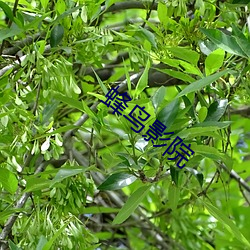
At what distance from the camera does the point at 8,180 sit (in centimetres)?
83

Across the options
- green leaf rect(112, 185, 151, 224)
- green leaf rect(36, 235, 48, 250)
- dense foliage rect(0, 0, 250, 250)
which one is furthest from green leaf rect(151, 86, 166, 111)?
green leaf rect(36, 235, 48, 250)

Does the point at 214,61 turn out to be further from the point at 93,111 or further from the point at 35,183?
the point at 35,183

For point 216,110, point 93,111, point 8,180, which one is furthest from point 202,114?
point 8,180

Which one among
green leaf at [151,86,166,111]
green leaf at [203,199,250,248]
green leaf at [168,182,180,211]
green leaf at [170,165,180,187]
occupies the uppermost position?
green leaf at [151,86,166,111]

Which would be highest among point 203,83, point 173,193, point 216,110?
point 203,83

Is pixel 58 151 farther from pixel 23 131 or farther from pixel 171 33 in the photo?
pixel 171 33

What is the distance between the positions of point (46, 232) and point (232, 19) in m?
0.43

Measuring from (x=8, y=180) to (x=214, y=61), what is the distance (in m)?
0.30

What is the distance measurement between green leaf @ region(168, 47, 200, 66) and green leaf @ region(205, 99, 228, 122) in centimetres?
7

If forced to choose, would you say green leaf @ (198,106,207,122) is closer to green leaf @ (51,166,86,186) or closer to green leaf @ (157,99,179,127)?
green leaf @ (157,99,179,127)

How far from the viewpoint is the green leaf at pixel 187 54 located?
2.79ft

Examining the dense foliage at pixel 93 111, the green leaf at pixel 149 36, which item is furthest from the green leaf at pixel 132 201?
the green leaf at pixel 149 36

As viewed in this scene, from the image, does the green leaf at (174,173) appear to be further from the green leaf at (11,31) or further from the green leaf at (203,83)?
the green leaf at (11,31)

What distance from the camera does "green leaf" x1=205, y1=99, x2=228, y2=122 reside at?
88cm
